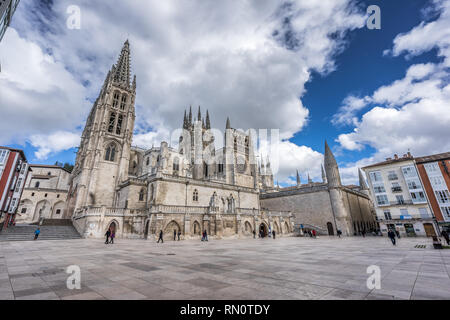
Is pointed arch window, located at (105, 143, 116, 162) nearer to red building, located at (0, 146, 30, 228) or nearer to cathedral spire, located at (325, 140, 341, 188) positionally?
red building, located at (0, 146, 30, 228)

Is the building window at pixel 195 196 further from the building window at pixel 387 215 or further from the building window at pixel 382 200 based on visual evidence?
the building window at pixel 387 215

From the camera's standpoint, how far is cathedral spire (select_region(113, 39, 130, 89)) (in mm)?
43375

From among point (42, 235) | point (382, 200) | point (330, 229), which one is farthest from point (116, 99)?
point (382, 200)

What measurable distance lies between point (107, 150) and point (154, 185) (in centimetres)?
1611

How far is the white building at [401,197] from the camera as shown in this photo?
96.0 ft

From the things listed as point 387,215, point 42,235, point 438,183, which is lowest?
point 42,235

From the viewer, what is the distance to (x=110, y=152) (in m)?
35.1

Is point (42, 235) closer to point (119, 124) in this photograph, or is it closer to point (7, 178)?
point (7, 178)

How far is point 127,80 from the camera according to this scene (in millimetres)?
44750

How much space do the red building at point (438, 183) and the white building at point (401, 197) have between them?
704 millimetres
